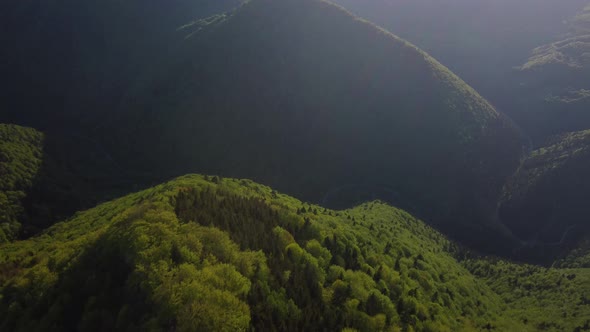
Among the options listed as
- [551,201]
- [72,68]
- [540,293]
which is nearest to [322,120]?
[551,201]

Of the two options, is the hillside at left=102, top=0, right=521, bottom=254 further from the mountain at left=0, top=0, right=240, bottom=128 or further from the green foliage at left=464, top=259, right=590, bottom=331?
the mountain at left=0, top=0, right=240, bottom=128

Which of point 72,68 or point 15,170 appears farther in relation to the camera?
point 72,68

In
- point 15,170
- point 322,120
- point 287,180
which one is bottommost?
point 15,170

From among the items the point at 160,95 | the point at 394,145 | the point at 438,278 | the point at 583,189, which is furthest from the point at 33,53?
the point at 583,189

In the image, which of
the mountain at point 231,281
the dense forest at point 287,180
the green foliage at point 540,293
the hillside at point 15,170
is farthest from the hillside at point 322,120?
the mountain at point 231,281

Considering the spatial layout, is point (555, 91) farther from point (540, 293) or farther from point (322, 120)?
point (540, 293)

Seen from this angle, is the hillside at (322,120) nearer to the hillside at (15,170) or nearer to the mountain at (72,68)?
the hillside at (15,170)
